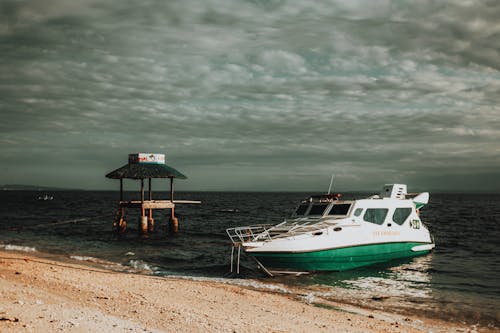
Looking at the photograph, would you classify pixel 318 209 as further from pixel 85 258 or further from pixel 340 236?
pixel 85 258

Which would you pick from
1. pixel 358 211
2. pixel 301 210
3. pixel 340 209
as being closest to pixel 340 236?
pixel 358 211

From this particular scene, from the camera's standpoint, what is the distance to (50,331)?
771 centimetres

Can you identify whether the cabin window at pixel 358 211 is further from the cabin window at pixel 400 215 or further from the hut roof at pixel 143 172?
the hut roof at pixel 143 172

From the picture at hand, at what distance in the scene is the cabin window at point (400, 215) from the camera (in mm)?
20875

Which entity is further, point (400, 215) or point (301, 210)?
point (400, 215)

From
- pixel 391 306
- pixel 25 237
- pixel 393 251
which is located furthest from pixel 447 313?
pixel 25 237

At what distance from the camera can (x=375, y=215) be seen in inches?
786

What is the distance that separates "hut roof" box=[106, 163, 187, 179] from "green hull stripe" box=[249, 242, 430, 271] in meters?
17.3

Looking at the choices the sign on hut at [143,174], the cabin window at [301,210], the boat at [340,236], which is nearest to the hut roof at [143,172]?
the sign on hut at [143,174]

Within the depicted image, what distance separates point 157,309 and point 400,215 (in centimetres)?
1426

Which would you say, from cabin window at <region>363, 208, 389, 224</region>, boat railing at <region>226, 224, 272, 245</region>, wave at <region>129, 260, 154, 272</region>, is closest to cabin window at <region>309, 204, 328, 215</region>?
cabin window at <region>363, 208, 389, 224</region>

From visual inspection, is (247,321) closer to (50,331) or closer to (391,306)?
(50,331)

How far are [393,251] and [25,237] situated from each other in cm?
2404

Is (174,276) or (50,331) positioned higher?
(50,331)
